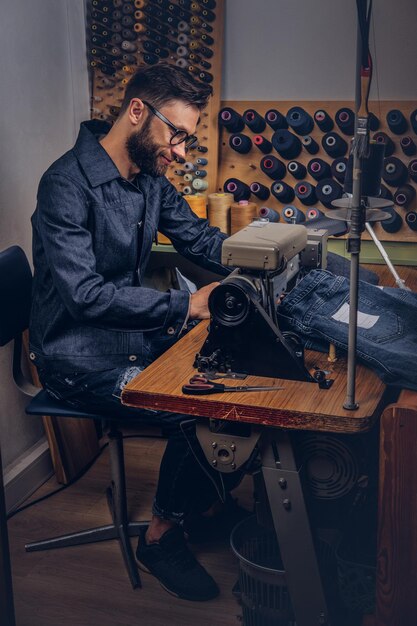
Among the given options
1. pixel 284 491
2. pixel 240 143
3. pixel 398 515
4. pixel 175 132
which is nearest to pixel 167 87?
pixel 175 132

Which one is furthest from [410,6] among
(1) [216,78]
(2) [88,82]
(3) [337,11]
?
(2) [88,82]

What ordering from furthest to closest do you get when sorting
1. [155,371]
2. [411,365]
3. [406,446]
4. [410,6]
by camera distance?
1. [410,6]
2. [155,371]
3. [411,365]
4. [406,446]

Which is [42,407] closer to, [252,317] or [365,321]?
[252,317]

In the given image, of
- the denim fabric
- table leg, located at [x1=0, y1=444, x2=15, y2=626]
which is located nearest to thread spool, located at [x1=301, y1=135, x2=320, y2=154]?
the denim fabric

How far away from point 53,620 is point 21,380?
774mm

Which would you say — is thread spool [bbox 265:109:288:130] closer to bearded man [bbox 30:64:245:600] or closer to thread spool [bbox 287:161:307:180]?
thread spool [bbox 287:161:307:180]

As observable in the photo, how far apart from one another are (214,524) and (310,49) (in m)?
1.93

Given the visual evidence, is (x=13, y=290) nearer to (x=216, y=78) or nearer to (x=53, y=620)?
(x=53, y=620)

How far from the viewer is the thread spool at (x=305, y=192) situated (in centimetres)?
320

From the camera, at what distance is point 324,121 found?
314 centimetres

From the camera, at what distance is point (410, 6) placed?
2.98 m

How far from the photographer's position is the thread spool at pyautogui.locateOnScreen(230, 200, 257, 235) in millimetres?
3176

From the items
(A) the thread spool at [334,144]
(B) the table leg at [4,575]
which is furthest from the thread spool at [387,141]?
(B) the table leg at [4,575]

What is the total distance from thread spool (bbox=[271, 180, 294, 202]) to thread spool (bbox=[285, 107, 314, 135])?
0.23 meters
